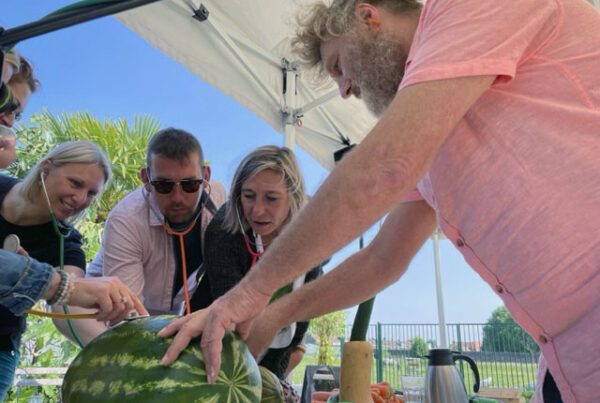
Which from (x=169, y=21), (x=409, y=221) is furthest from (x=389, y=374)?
(x=409, y=221)

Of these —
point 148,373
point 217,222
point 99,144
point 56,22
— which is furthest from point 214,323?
point 99,144

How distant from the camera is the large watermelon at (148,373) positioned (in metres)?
0.71

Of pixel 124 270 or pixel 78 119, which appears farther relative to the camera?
pixel 78 119

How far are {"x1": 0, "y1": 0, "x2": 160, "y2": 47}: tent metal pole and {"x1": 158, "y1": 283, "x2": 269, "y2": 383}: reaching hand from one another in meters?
0.44

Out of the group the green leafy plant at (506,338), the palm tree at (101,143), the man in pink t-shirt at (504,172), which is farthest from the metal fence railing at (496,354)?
the man in pink t-shirt at (504,172)

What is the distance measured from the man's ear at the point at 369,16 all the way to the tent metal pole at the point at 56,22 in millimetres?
616

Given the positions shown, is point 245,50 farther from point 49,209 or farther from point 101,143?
point 101,143

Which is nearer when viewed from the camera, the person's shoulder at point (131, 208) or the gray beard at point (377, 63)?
the gray beard at point (377, 63)

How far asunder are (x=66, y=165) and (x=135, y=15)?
4.78ft

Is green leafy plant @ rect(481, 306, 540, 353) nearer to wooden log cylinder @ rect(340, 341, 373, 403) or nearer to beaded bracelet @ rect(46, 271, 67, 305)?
wooden log cylinder @ rect(340, 341, 373, 403)

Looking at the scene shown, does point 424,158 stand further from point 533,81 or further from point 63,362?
point 63,362

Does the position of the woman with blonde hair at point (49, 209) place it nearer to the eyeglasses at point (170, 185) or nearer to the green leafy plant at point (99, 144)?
the eyeglasses at point (170, 185)

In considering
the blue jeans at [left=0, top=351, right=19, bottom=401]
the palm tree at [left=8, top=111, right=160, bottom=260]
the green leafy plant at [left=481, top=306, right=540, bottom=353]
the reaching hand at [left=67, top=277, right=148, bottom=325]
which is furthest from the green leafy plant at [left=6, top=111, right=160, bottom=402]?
the green leafy plant at [left=481, top=306, right=540, bottom=353]

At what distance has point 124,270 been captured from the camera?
189 centimetres
